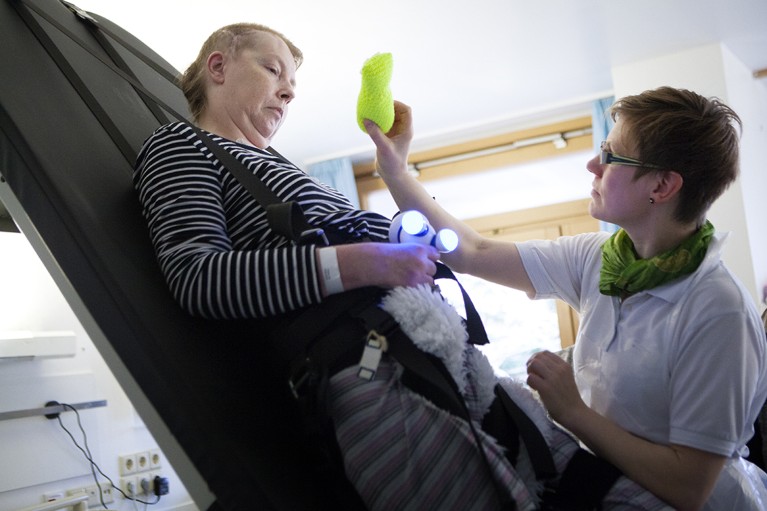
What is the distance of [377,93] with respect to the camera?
4.18 feet

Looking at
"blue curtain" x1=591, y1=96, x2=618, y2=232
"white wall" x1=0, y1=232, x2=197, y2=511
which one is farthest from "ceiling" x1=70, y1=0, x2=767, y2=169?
"white wall" x1=0, y1=232, x2=197, y2=511

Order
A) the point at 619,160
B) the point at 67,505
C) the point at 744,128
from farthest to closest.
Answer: the point at 744,128
the point at 67,505
the point at 619,160

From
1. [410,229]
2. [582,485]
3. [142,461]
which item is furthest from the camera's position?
[142,461]

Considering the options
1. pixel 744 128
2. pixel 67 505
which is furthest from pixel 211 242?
pixel 744 128

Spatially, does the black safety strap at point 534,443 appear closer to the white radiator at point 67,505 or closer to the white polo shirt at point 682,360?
the white polo shirt at point 682,360

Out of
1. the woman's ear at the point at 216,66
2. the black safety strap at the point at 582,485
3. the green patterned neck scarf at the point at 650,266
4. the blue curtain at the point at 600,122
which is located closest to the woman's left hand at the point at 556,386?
the black safety strap at the point at 582,485

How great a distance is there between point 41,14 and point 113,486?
2.88 metres

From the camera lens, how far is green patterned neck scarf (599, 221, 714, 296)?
4.06 ft

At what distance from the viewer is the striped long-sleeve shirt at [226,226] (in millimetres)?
922

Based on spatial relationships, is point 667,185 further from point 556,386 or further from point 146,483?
point 146,483

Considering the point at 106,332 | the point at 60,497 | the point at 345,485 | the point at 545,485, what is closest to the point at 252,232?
the point at 106,332

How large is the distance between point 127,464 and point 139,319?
314 cm

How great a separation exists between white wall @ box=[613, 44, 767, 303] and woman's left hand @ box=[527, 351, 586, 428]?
3.27m

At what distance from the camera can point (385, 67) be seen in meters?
1.24
